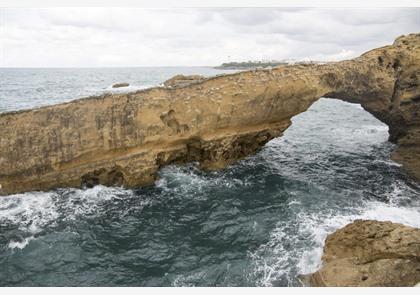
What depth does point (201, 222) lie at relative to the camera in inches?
569

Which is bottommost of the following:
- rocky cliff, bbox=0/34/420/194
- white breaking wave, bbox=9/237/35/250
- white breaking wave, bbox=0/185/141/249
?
white breaking wave, bbox=9/237/35/250

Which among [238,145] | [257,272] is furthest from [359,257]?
[238,145]

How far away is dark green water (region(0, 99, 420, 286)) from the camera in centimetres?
1162

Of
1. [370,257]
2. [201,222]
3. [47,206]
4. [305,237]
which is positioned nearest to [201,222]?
[201,222]

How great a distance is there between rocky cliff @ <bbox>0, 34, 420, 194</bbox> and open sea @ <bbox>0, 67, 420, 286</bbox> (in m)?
0.87

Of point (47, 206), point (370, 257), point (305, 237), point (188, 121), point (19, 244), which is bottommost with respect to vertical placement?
point (19, 244)

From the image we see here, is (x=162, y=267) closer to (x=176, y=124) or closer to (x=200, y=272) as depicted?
(x=200, y=272)

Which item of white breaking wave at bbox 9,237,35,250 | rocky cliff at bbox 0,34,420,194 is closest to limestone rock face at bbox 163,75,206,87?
rocky cliff at bbox 0,34,420,194

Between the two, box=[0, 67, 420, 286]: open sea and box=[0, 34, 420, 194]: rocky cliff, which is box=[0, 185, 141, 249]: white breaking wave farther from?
box=[0, 34, 420, 194]: rocky cliff

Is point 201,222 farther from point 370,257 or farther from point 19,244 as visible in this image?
point 19,244

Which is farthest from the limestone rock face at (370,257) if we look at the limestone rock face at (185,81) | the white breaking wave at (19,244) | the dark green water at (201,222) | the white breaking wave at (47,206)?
the limestone rock face at (185,81)

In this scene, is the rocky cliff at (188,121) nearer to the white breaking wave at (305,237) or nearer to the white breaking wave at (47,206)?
the white breaking wave at (47,206)

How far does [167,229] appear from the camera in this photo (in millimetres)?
14023

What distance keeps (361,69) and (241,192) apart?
9.55 meters
